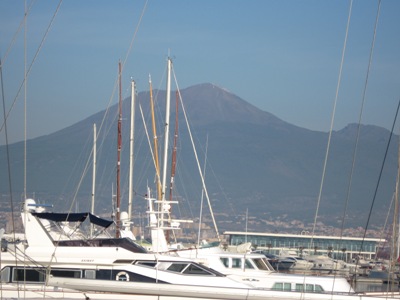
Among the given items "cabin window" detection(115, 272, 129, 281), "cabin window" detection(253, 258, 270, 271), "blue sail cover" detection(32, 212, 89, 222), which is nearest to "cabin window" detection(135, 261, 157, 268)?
"cabin window" detection(115, 272, 129, 281)

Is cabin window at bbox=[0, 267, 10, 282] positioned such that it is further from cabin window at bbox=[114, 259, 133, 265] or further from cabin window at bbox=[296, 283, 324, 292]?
cabin window at bbox=[296, 283, 324, 292]

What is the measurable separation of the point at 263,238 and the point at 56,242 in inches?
4713

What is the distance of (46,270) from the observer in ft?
86.1

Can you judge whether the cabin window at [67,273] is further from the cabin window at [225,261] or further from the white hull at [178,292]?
the cabin window at [225,261]

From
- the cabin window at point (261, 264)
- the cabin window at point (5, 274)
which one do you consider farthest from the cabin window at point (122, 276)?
the cabin window at point (261, 264)

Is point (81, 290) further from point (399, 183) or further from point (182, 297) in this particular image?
point (399, 183)

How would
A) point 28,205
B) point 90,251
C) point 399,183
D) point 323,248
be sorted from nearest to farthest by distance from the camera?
point 399,183 < point 90,251 < point 28,205 < point 323,248

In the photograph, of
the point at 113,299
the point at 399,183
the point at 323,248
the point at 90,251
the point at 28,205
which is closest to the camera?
the point at 399,183

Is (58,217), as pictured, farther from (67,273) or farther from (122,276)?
(122,276)

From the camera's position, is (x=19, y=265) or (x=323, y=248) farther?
(x=323, y=248)

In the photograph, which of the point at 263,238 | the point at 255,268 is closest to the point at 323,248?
the point at 263,238

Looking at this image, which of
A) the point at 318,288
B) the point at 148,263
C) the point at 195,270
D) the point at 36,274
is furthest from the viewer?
the point at 318,288

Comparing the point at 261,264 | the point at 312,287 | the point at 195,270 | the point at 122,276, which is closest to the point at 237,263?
the point at 261,264

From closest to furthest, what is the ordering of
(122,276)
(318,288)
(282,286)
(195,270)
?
1. (122,276)
2. (195,270)
3. (318,288)
4. (282,286)
